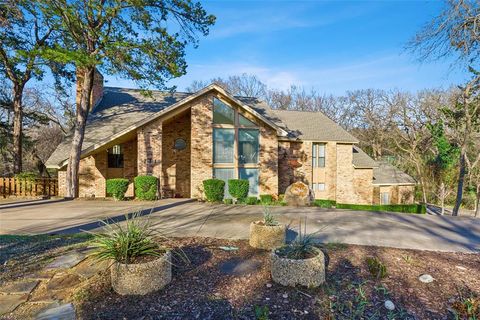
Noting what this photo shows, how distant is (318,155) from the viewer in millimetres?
16859

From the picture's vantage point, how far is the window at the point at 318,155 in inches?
659

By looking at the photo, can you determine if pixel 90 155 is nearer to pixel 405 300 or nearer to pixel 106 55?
pixel 106 55

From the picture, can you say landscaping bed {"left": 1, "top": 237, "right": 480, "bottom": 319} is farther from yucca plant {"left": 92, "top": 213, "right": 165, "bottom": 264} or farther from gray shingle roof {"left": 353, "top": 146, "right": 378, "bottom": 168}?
gray shingle roof {"left": 353, "top": 146, "right": 378, "bottom": 168}

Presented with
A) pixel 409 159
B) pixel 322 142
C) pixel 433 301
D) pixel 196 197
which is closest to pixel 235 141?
pixel 196 197

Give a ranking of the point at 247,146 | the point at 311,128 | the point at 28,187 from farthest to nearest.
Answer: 1. the point at 311,128
2. the point at 247,146
3. the point at 28,187

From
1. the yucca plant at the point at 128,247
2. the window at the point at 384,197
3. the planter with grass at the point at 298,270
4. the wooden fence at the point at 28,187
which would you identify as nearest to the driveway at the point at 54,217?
the yucca plant at the point at 128,247

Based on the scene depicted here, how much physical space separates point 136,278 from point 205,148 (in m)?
9.99

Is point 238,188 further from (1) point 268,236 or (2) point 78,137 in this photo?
(1) point 268,236

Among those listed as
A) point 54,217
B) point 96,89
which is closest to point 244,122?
point 54,217

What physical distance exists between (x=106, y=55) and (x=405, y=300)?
39.9 ft

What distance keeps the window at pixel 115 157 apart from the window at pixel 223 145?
5.45 m

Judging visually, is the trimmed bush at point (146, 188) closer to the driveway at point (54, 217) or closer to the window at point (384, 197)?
the driveway at point (54, 217)

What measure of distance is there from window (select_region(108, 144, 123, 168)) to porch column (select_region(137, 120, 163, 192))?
114 inches

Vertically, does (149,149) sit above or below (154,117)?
below
